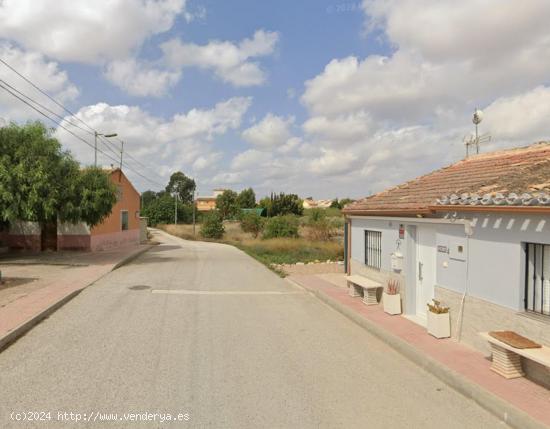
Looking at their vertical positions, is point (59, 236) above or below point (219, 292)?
above

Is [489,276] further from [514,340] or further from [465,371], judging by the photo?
[465,371]

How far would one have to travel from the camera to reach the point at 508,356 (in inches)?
228

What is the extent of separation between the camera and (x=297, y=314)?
10.5 m

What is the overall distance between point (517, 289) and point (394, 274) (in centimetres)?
426

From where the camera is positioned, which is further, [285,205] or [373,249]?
[285,205]

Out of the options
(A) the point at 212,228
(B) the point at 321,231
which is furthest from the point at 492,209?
(A) the point at 212,228

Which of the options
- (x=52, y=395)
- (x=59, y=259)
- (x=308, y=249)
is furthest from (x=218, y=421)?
(x=308, y=249)

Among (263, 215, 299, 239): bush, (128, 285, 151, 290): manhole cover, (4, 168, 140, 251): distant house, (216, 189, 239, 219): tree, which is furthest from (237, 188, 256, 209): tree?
(128, 285, 151, 290): manhole cover

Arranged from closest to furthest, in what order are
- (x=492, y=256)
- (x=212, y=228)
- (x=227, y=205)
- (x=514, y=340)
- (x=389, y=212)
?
(x=514, y=340) → (x=492, y=256) → (x=389, y=212) → (x=212, y=228) → (x=227, y=205)

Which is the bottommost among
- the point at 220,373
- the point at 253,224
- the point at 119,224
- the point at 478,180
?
the point at 220,373

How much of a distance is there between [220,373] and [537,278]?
14.6ft

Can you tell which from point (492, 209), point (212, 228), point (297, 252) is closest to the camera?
point (492, 209)

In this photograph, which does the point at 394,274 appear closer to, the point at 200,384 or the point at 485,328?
the point at 485,328

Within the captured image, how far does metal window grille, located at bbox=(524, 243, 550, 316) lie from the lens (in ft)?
19.0
